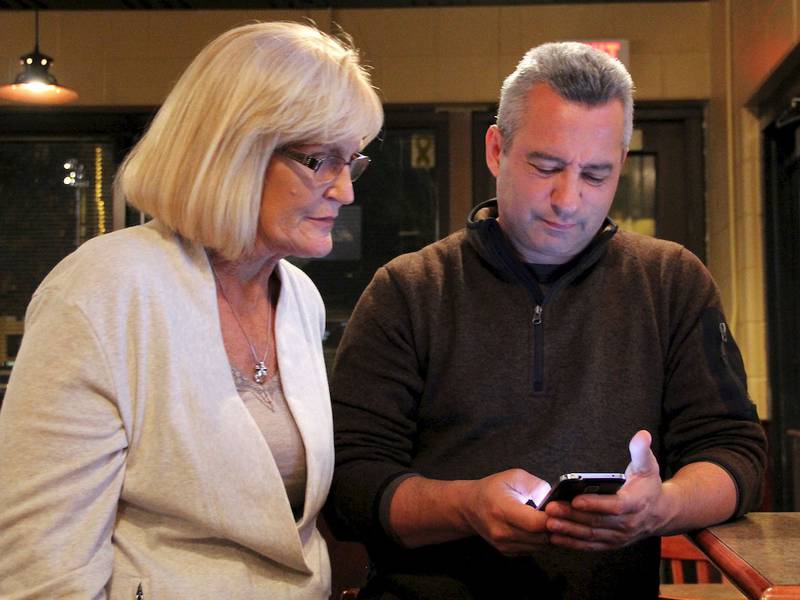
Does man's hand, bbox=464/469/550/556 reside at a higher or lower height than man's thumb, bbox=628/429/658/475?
lower

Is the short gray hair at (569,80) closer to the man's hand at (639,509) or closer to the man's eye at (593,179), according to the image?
the man's eye at (593,179)

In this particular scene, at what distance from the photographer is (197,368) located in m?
1.57

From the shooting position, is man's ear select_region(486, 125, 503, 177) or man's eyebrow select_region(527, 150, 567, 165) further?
man's ear select_region(486, 125, 503, 177)

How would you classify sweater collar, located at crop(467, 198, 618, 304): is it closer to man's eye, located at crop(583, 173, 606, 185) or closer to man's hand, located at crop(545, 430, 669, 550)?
man's eye, located at crop(583, 173, 606, 185)

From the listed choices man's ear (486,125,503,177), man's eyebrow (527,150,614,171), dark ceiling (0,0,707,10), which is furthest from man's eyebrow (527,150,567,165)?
dark ceiling (0,0,707,10)

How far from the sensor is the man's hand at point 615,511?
1498mm

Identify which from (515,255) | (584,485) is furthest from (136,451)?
(515,255)

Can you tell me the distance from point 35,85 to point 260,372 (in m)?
3.88

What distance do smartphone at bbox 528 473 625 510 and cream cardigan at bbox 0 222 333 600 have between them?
0.41 meters

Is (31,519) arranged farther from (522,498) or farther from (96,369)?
(522,498)

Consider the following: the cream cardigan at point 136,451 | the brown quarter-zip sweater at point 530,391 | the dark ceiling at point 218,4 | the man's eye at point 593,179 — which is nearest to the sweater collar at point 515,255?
the brown quarter-zip sweater at point 530,391

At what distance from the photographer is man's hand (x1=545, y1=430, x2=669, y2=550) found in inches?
59.0

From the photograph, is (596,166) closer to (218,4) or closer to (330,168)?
(330,168)

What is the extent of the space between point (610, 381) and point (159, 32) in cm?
449
